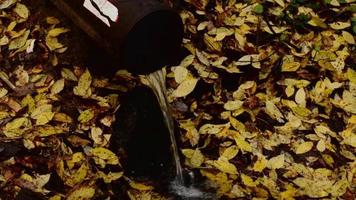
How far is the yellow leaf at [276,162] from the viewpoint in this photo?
2.77m

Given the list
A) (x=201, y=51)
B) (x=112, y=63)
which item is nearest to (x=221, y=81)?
(x=201, y=51)

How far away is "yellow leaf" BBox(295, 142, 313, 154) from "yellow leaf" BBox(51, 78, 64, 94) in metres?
1.61

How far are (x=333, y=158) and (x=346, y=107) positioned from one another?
397mm

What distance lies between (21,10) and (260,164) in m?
2.14

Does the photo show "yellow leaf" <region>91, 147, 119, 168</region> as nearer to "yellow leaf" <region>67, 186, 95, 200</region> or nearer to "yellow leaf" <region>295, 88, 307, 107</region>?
"yellow leaf" <region>67, 186, 95, 200</region>

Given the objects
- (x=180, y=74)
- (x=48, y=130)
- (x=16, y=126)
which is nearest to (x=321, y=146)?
(x=180, y=74)

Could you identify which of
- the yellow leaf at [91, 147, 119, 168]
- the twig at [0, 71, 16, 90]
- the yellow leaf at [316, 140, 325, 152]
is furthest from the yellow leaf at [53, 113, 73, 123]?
the yellow leaf at [316, 140, 325, 152]

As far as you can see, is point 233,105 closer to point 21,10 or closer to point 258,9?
point 258,9

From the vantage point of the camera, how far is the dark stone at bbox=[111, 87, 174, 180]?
2.85 m

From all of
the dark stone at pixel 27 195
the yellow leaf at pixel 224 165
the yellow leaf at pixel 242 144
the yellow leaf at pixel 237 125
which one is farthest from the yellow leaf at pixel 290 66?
the dark stone at pixel 27 195

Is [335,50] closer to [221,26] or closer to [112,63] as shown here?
[221,26]

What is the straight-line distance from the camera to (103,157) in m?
2.79

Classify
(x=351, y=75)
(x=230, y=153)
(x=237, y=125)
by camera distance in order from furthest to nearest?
(x=351, y=75) → (x=237, y=125) → (x=230, y=153)

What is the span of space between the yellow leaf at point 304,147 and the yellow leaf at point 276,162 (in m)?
0.12
